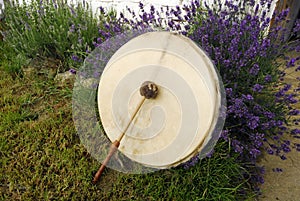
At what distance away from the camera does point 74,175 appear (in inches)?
88.4

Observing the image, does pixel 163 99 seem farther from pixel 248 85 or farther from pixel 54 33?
pixel 54 33

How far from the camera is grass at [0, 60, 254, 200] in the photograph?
215 centimetres

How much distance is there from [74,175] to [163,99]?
0.83 metres

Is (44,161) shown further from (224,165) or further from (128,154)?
(224,165)

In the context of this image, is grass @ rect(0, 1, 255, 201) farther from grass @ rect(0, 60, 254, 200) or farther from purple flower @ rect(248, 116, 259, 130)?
purple flower @ rect(248, 116, 259, 130)

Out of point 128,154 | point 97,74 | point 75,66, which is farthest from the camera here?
point 75,66

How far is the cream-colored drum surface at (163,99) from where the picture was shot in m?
1.79

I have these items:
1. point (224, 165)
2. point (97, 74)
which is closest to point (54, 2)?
point (97, 74)

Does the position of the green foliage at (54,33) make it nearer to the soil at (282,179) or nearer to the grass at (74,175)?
the grass at (74,175)

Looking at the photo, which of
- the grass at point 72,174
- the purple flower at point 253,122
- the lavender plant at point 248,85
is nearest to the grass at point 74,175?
the grass at point 72,174

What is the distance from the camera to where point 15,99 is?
113 inches

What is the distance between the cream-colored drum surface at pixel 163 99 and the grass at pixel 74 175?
0.88 feet

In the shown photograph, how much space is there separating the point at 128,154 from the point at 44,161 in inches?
25.8

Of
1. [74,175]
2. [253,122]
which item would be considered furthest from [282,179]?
[74,175]
